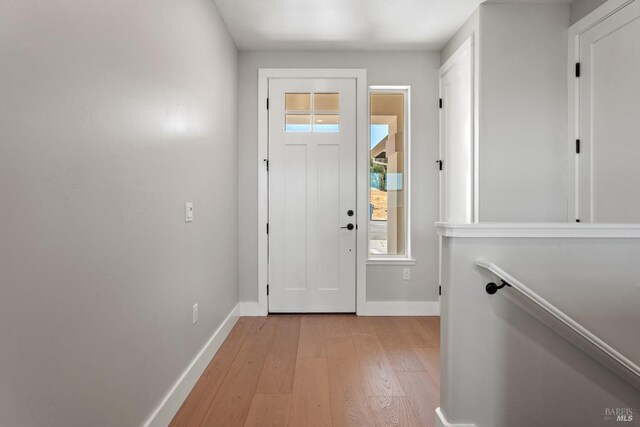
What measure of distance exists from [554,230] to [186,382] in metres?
2.13

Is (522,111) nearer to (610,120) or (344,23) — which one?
(610,120)

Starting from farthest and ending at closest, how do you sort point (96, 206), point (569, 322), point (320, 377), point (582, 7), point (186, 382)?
point (582, 7), point (320, 377), point (186, 382), point (569, 322), point (96, 206)

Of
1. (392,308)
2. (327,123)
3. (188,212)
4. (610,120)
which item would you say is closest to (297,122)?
(327,123)

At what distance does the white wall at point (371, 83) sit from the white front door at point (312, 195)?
0.18 metres

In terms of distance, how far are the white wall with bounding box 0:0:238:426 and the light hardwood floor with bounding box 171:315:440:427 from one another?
330 millimetres

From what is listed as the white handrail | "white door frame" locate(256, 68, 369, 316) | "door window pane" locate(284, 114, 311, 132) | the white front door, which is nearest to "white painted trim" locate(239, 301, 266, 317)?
"white door frame" locate(256, 68, 369, 316)

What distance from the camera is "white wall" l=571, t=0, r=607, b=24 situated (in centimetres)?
248

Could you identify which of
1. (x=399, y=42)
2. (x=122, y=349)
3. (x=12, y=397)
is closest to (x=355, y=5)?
(x=399, y=42)

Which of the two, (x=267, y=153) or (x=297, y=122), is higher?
(x=297, y=122)

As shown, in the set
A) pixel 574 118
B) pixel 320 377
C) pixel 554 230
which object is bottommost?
pixel 320 377

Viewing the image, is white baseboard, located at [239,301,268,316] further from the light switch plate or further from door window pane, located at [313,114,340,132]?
door window pane, located at [313,114,340,132]

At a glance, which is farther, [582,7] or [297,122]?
[297,122]

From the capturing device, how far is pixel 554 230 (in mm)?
1747

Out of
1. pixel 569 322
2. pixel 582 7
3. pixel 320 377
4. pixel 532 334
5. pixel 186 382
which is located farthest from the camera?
pixel 582 7
